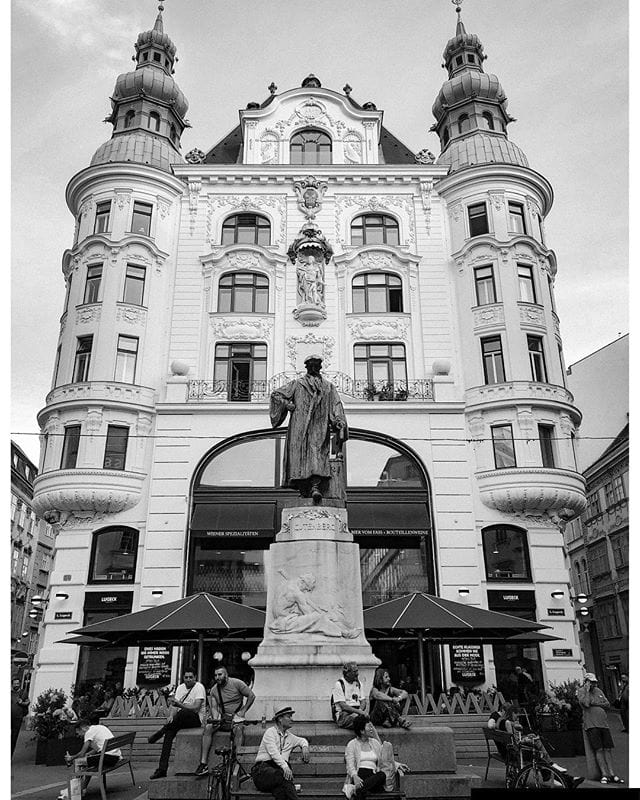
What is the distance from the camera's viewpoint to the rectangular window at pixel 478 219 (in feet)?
93.9

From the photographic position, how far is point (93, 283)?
27.6 metres

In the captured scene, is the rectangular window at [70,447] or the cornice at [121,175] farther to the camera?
the cornice at [121,175]

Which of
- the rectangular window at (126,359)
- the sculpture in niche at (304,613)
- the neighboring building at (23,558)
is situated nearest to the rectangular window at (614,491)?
the rectangular window at (126,359)

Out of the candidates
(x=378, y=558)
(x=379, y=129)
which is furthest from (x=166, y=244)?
(x=378, y=558)

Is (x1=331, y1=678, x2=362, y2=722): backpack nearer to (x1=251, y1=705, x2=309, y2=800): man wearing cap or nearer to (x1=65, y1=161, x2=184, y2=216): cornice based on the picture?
(x1=251, y1=705, x2=309, y2=800): man wearing cap

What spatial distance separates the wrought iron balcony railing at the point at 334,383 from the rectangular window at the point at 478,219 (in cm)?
732

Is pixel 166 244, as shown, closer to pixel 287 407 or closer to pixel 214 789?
pixel 287 407

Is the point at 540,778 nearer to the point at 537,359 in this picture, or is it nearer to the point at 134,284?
the point at 537,359

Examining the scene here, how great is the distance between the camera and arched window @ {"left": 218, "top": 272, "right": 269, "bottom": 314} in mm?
27938

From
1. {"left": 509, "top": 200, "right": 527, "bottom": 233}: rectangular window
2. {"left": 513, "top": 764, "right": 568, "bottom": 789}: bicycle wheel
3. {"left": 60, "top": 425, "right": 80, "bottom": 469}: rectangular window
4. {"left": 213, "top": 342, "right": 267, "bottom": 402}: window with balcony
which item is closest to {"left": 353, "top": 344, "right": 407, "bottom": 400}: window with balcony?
{"left": 213, "top": 342, "right": 267, "bottom": 402}: window with balcony

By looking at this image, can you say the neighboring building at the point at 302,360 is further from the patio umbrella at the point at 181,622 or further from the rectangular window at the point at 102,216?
the patio umbrella at the point at 181,622

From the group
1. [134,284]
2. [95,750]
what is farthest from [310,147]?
[95,750]

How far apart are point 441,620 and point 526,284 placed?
53.7ft
